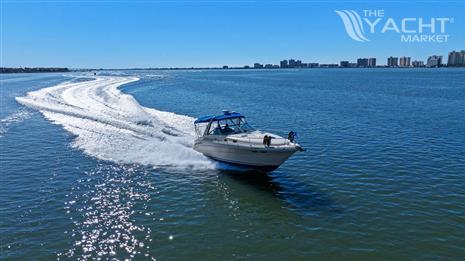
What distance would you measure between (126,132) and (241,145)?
1441 cm

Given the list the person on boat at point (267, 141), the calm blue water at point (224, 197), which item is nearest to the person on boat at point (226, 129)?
the calm blue water at point (224, 197)

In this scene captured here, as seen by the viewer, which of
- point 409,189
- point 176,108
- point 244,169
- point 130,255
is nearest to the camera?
point 130,255

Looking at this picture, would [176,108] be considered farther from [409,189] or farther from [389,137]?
[409,189]

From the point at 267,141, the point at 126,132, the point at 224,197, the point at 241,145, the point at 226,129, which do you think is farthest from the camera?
the point at 126,132

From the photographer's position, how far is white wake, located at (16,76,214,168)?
83.7 ft

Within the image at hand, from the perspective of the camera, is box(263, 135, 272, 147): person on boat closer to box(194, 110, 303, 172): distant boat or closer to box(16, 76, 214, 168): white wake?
box(194, 110, 303, 172): distant boat

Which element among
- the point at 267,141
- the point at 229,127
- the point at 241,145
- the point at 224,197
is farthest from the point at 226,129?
the point at 224,197

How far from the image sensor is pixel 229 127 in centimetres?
2491

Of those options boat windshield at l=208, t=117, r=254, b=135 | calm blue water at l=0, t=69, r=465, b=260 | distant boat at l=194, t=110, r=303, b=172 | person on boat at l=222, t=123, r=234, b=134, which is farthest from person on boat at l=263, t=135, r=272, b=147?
person on boat at l=222, t=123, r=234, b=134

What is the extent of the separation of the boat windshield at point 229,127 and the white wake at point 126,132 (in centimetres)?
225

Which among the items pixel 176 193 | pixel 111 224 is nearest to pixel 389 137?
pixel 176 193

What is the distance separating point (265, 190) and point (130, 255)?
29.3ft

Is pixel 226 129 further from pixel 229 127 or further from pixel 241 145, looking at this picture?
pixel 241 145

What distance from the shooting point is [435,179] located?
2025 cm
